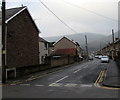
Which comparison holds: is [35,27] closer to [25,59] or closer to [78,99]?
[25,59]

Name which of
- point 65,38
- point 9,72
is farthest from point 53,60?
point 65,38

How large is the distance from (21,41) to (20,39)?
1.32 ft

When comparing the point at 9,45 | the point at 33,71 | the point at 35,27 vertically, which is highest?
the point at 35,27

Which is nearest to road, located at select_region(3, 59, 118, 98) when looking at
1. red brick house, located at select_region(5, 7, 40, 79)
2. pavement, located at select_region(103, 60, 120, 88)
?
pavement, located at select_region(103, 60, 120, 88)

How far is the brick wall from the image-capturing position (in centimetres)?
2902

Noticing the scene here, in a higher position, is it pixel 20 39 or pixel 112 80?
pixel 20 39

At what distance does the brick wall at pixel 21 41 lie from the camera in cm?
2902

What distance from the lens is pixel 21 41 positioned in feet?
105

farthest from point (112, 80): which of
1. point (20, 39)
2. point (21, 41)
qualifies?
point (21, 41)

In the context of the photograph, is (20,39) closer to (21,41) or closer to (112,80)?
(21,41)

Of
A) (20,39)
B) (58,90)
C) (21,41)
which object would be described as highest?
(20,39)

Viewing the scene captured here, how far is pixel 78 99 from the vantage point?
33.8 ft

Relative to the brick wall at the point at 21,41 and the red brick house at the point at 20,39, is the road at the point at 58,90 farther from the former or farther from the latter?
the brick wall at the point at 21,41

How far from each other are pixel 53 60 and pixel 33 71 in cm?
1060
